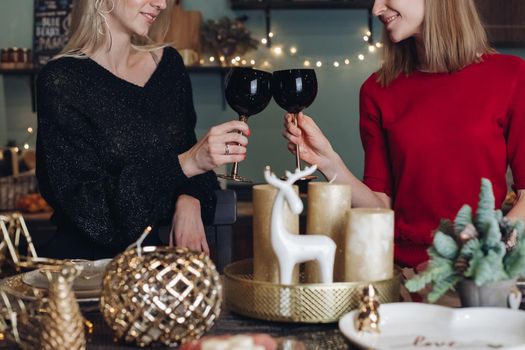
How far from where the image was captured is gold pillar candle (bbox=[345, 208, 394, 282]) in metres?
1.12

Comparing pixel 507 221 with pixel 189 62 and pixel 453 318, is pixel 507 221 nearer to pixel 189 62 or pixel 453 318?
pixel 453 318

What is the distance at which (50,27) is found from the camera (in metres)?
4.07

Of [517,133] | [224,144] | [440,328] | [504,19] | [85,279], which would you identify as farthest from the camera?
[504,19]

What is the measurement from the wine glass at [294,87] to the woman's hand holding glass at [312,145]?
12 centimetres

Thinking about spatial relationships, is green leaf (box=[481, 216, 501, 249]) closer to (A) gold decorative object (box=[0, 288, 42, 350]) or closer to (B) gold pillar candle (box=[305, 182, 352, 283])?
(B) gold pillar candle (box=[305, 182, 352, 283])

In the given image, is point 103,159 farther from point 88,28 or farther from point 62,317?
point 62,317

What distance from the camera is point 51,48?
13.4 feet

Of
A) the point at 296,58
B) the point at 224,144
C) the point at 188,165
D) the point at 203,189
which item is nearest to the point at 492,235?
the point at 224,144

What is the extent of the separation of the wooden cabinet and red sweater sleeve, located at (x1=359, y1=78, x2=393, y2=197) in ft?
6.90

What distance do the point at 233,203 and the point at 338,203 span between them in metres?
1.04

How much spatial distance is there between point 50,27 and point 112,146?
234cm

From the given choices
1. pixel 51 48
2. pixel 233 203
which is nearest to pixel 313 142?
pixel 233 203

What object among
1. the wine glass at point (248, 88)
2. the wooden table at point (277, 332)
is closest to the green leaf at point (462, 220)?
the wooden table at point (277, 332)

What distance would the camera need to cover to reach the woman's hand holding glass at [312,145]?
64.6 inches
